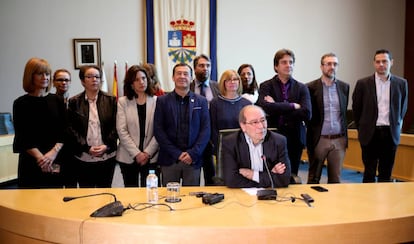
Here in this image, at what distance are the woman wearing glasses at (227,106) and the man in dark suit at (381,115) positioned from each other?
1280 millimetres

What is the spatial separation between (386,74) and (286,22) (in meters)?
4.30

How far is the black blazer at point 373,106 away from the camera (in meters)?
3.53

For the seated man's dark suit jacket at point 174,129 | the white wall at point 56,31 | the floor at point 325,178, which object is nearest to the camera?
the seated man's dark suit jacket at point 174,129

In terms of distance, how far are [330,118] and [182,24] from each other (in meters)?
4.61

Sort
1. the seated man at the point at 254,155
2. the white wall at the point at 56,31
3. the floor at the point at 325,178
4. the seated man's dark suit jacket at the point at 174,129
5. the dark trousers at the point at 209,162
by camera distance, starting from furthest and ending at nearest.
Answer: the white wall at the point at 56,31, the floor at the point at 325,178, the dark trousers at the point at 209,162, the seated man's dark suit jacket at the point at 174,129, the seated man at the point at 254,155

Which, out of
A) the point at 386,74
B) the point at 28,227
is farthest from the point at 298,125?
the point at 28,227

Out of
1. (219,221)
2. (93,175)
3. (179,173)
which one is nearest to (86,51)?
(93,175)

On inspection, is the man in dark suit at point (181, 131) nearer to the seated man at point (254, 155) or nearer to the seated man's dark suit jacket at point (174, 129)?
the seated man's dark suit jacket at point (174, 129)

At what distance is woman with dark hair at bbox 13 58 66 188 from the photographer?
288cm

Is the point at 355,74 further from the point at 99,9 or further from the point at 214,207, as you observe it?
the point at 214,207

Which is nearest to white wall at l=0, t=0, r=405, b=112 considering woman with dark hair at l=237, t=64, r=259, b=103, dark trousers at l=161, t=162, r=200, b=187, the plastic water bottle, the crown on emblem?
the crown on emblem

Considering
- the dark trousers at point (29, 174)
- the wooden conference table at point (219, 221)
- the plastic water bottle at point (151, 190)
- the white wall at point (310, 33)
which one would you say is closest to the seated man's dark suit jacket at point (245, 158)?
the wooden conference table at point (219, 221)

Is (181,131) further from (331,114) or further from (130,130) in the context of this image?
(331,114)

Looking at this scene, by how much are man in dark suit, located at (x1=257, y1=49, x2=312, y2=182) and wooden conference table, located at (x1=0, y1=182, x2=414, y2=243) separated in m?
1.22
